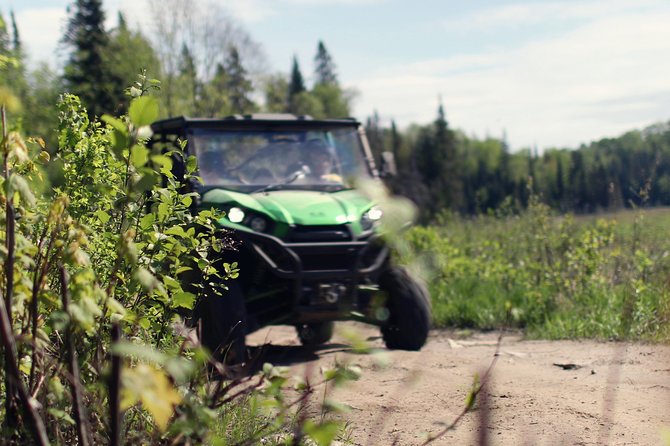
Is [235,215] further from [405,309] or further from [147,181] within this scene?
[147,181]

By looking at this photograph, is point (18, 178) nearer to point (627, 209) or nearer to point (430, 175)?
point (627, 209)

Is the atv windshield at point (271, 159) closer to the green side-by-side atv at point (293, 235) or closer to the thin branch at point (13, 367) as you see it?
the green side-by-side atv at point (293, 235)

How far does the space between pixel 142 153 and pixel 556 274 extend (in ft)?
24.2

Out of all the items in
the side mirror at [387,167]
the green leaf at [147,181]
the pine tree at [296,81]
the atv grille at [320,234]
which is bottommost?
the atv grille at [320,234]

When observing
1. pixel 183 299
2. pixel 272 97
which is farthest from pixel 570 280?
pixel 272 97

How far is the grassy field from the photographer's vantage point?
7.78 metres

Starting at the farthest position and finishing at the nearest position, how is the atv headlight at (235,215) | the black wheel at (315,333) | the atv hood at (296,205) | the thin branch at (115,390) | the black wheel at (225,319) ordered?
the black wheel at (315,333)
the atv hood at (296,205)
the atv headlight at (235,215)
the black wheel at (225,319)
the thin branch at (115,390)

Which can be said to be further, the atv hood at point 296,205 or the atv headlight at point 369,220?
the atv headlight at point 369,220

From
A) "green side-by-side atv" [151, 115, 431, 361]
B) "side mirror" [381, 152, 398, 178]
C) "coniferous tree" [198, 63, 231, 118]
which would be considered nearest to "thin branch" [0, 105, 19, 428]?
"green side-by-side atv" [151, 115, 431, 361]

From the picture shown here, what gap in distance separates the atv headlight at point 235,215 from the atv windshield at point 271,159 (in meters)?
0.63

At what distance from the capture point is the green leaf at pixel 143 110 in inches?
75.2

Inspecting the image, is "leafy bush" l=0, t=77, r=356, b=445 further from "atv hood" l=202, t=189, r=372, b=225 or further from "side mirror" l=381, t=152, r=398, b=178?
"side mirror" l=381, t=152, r=398, b=178

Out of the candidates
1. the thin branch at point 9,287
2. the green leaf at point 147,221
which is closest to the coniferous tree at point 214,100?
the green leaf at point 147,221

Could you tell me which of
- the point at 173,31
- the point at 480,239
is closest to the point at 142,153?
the point at 480,239
